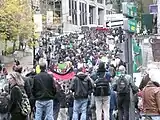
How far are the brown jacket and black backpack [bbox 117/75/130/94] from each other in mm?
3279

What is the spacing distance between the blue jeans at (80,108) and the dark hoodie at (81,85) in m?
0.21

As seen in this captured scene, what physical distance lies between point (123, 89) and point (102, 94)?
1.64 ft

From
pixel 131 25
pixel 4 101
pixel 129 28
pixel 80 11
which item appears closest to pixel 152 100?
pixel 129 28

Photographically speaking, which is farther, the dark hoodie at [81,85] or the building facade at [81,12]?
the building facade at [81,12]

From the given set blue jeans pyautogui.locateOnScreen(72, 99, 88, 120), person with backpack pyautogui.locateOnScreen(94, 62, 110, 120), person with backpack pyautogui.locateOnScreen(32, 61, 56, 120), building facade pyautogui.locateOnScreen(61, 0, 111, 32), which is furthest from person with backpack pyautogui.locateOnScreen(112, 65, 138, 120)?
building facade pyautogui.locateOnScreen(61, 0, 111, 32)

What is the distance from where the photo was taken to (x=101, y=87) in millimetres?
11438

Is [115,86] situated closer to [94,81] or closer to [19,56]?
[94,81]

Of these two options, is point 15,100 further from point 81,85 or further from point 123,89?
point 123,89

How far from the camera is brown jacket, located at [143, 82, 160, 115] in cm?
795

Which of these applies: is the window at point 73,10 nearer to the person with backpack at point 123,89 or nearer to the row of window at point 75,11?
the row of window at point 75,11

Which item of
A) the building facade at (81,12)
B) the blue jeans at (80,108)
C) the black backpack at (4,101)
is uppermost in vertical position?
the building facade at (81,12)

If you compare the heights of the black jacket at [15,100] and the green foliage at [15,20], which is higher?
the green foliage at [15,20]

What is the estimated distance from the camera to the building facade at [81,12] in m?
111

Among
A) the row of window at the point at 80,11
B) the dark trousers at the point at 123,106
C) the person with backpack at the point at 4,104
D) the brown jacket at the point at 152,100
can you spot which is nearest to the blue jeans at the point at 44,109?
the person with backpack at the point at 4,104
